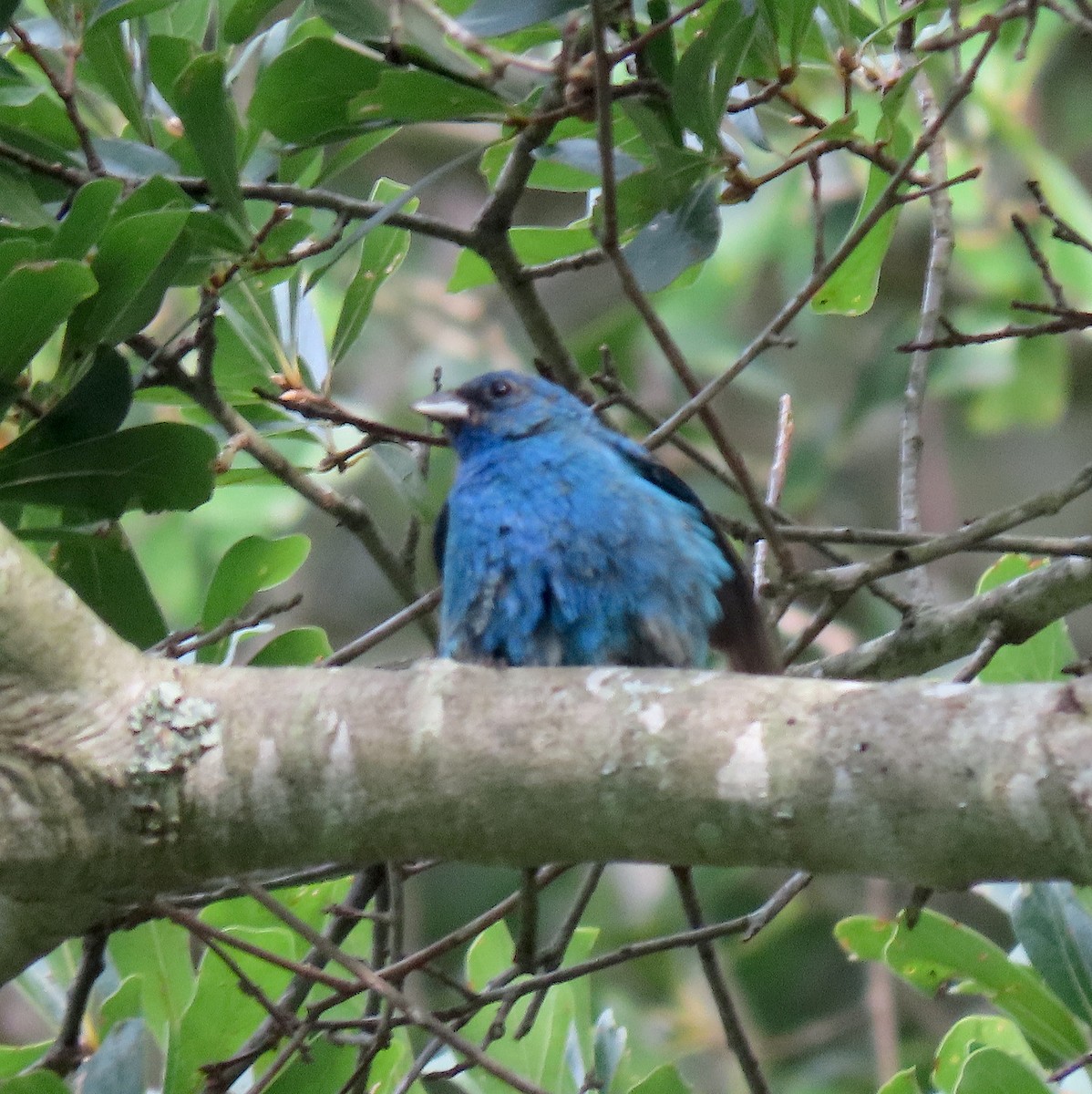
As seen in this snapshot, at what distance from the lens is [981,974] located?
8.86ft

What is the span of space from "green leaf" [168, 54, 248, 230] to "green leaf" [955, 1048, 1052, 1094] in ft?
6.40

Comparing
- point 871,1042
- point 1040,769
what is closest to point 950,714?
point 1040,769

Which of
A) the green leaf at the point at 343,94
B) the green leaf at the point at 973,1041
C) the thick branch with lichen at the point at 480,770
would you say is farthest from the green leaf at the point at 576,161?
the green leaf at the point at 973,1041

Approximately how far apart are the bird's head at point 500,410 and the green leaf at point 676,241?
53 centimetres

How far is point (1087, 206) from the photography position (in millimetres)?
6043

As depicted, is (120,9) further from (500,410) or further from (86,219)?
(500,410)

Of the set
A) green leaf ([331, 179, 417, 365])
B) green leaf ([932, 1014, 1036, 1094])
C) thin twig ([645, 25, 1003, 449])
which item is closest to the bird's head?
green leaf ([331, 179, 417, 365])

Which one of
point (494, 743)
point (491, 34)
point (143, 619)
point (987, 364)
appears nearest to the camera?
point (494, 743)

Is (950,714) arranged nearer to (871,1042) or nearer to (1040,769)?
(1040,769)

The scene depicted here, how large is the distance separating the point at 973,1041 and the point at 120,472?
190 centimetres

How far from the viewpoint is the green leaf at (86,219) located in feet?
7.35

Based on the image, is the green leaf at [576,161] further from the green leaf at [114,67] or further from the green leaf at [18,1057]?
the green leaf at [18,1057]

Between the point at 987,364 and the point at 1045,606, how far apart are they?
415 centimetres

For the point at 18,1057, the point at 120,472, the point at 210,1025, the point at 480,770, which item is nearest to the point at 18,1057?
the point at 18,1057
